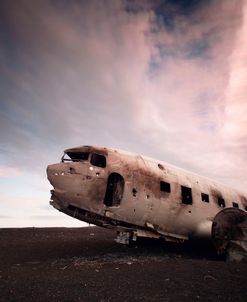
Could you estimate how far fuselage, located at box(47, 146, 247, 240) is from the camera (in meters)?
12.2

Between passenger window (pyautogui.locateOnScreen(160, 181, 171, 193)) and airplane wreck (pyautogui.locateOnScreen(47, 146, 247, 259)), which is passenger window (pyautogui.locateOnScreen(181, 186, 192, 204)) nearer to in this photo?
airplane wreck (pyautogui.locateOnScreen(47, 146, 247, 259))

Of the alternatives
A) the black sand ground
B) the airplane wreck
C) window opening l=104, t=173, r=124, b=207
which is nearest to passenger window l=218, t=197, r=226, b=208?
the airplane wreck

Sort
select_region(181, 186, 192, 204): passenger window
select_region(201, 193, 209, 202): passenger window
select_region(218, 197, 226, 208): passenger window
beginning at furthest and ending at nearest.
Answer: select_region(218, 197, 226, 208): passenger window, select_region(201, 193, 209, 202): passenger window, select_region(181, 186, 192, 204): passenger window

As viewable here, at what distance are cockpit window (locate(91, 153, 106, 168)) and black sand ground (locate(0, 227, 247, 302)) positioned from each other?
4417 mm

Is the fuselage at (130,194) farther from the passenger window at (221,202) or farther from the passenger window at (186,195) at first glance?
the passenger window at (221,202)

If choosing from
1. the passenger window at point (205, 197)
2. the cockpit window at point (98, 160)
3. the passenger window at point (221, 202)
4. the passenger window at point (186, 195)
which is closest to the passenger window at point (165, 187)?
the passenger window at point (186, 195)

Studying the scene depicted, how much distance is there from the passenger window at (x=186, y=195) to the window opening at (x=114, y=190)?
3.87m

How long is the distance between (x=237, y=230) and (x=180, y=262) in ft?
11.2

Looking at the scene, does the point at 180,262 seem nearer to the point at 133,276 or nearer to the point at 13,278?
the point at 133,276

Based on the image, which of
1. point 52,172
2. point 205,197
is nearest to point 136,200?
point 52,172

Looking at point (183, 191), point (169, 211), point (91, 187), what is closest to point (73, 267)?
point (91, 187)

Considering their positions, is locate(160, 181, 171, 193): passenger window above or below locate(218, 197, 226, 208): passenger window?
below

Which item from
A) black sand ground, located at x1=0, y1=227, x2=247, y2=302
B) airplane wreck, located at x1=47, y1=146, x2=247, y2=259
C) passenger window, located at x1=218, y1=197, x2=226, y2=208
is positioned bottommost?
black sand ground, located at x1=0, y1=227, x2=247, y2=302

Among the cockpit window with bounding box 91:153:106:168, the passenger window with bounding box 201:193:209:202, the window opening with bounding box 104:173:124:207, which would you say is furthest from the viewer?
the passenger window with bounding box 201:193:209:202
